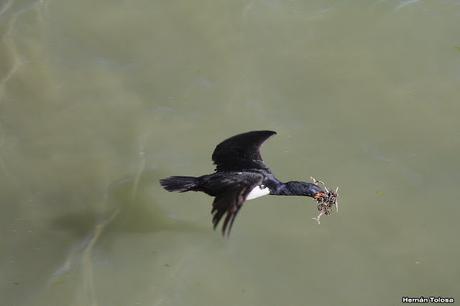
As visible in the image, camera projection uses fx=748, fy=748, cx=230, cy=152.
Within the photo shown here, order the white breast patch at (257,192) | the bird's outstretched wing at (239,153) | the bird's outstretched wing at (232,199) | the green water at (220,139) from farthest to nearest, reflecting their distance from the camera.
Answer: the bird's outstretched wing at (239,153) < the white breast patch at (257,192) < the green water at (220,139) < the bird's outstretched wing at (232,199)

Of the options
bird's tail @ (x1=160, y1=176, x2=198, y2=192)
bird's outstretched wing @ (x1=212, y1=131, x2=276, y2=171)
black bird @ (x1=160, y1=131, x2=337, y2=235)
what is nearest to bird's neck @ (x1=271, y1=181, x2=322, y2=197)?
black bird @ (x1=160, y1=131, x2=337, y2=235)

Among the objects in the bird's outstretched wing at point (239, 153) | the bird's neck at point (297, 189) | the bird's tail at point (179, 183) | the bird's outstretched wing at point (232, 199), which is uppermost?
the bird's outstretched wing at point (239, 153)

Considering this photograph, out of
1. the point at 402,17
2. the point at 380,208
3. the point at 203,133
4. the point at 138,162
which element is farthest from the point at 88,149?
the point at 402,17

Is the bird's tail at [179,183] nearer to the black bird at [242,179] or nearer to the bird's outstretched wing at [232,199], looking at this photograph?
the black bird at [242,179]

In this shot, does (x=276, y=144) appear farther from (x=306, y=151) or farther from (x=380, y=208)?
(x=380, y=208)

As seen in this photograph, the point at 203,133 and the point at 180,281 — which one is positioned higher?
the point at 203,133

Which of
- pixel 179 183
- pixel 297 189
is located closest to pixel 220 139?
pixel 179 183

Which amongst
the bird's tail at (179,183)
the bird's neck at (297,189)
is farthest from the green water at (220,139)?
the bird's tail at (179,183)
